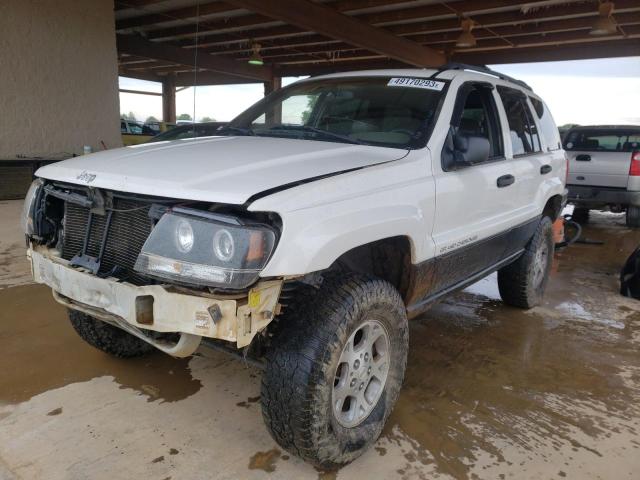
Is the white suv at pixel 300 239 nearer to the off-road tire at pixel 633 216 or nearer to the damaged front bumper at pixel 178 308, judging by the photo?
the damaged front bumper at pixel 178 308

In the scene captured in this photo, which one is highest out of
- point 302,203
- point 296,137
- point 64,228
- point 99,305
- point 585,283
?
point 296,137

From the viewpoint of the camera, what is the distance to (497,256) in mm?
3576

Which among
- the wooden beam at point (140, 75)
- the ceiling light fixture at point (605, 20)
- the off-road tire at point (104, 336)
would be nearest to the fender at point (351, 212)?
the off-road tire at point (104, 336)

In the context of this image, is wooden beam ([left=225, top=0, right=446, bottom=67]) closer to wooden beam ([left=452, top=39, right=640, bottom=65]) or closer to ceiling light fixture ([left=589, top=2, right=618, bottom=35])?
wooden beam ([left=452, top=39, right=640, bottom=65])

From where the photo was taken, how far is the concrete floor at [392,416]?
7.38 ft

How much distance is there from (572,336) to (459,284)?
137cm

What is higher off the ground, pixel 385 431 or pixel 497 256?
pixel 497 256

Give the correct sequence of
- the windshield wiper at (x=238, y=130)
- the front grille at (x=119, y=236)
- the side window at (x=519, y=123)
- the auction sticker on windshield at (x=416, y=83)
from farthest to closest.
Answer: the side window at (x=519, y=123), the windshield wiper at (x=238, y=130), the auction sticker on windshield at (x=416, y=83), the front grille at (x=119, y=236)

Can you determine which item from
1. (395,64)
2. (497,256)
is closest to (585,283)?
(497,256)

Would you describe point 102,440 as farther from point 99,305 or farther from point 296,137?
point 296,137

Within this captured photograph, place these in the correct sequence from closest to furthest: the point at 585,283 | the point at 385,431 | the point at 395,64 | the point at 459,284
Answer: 1. the point at 385,431
2. the point at 459,284
3. the point at 585,283
4. the point at 395,64

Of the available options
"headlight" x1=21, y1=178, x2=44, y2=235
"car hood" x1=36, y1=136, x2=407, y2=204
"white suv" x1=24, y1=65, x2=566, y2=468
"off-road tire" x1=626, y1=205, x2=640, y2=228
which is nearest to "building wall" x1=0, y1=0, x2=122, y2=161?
"headlight" x1=21, y1=178, x2=44, y2=235

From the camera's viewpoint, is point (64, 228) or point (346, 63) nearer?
point (64, 228)

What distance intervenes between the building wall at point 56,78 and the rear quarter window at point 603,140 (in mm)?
8464
